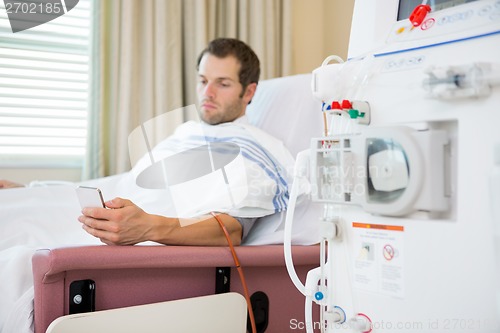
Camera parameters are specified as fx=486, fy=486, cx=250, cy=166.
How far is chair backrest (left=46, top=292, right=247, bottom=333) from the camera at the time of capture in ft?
3.31

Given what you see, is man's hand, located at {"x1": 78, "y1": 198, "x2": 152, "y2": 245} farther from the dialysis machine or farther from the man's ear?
the man's ear

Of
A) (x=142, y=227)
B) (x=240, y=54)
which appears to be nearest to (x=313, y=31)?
(x=240, y=54)

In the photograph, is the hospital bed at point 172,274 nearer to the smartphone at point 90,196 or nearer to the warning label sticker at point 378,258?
the smartphone at point 90,196

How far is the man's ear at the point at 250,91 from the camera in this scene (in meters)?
2.04

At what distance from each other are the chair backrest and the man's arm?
16 centimetres

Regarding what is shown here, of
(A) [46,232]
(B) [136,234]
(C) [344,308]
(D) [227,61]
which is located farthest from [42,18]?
(C) [344,308]

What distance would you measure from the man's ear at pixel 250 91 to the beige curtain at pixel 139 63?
0.38 meters

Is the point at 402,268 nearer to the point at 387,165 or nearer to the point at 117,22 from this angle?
the point at 387,165

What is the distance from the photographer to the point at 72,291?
1.05m

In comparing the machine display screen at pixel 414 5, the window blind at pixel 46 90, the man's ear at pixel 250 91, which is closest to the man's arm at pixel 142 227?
the machine display screen at pixel 414 5

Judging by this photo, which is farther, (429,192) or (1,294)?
(1,294)

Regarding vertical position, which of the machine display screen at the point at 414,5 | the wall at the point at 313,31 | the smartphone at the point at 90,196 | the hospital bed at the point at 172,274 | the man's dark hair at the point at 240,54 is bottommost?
the hospital bed at the point at 172,274

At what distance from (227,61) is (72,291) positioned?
1.20 m

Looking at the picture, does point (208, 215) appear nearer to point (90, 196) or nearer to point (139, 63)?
point (90, 196)
